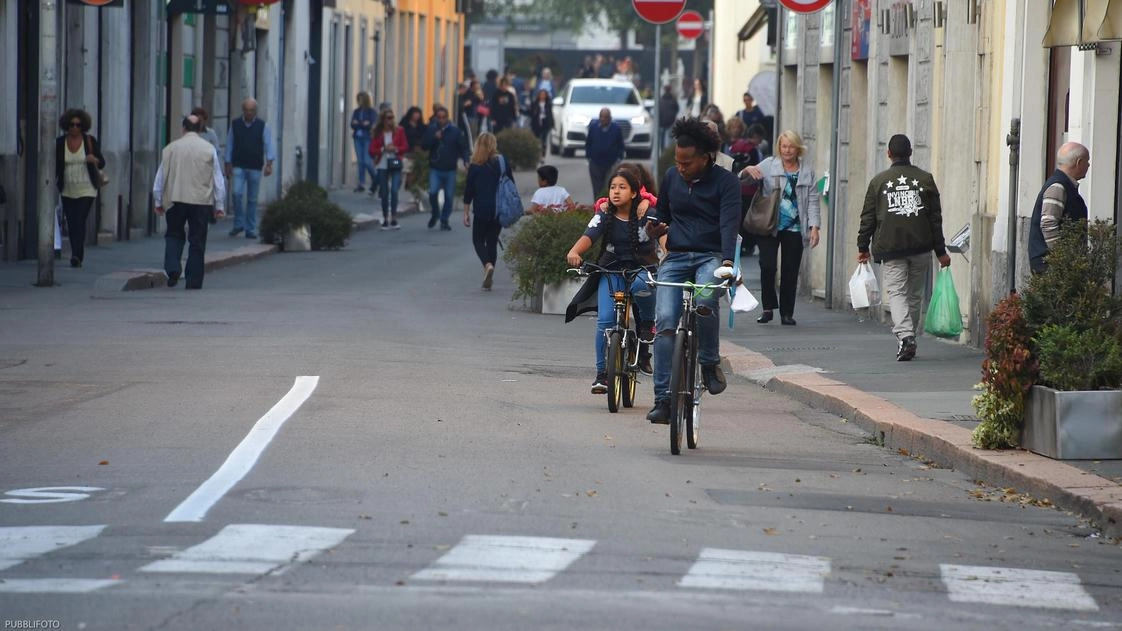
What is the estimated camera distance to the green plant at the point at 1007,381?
1111 centimetres

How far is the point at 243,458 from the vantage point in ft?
33.0

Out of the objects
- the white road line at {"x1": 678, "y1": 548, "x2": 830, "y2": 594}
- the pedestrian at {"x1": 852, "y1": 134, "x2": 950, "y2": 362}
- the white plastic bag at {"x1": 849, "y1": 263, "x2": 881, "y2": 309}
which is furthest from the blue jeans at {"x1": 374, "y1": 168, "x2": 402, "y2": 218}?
the white road line at {"x1": 678, "y1": 548, "x2": 830, "y2": 594}

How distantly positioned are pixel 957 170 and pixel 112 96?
14.7m

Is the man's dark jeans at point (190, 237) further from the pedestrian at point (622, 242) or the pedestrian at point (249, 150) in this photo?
the pedestrian at point (622, 242)

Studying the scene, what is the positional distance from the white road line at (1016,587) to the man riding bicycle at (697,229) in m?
3.77

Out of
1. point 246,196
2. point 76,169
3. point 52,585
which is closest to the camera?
point 52,585

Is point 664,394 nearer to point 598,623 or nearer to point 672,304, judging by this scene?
point 672,304

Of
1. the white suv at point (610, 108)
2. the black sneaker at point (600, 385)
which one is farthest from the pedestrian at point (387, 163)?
the black sneaker at point (600, 385)

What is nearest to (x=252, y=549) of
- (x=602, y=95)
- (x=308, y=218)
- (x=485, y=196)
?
(x=485, y=196)

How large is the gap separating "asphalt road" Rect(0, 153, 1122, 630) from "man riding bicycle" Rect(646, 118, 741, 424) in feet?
1.84

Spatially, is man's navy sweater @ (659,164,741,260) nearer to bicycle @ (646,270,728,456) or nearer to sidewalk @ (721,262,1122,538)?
bicycle @ (646,270,728,456)

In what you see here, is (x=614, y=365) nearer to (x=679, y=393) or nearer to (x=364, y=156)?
(x=679, y=393)

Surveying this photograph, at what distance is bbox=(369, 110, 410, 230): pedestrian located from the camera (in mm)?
35312

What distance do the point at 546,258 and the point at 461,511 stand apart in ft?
41.2
